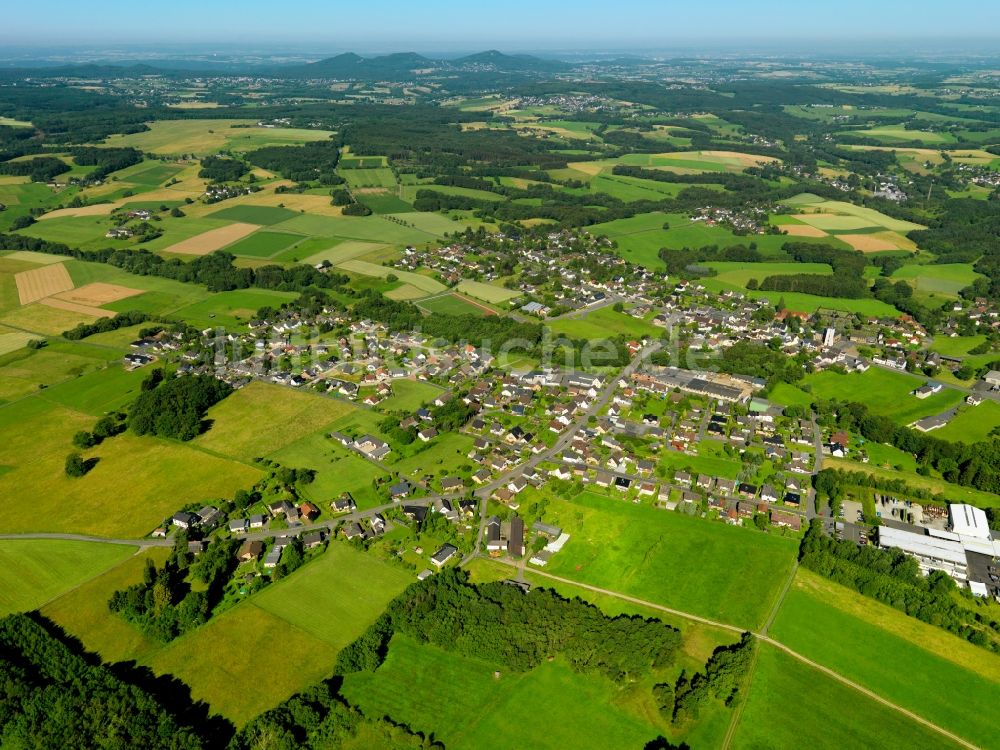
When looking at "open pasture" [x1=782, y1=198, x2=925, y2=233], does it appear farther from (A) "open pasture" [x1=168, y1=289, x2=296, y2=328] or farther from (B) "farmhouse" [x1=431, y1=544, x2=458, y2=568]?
(B) "farmhouse" [x1=431, y1=544, x2=458, y2=568]

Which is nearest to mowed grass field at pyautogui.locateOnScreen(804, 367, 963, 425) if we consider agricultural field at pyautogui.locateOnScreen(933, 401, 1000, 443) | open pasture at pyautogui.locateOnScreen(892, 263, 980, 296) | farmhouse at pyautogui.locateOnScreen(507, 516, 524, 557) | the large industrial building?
agricultural field at pyautogui.locateOnScreen(933, 401, 1000, 443)

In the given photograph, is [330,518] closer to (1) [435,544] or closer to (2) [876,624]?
(1) [435,544]

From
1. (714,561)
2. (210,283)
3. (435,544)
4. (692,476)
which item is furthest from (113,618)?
(210,283)

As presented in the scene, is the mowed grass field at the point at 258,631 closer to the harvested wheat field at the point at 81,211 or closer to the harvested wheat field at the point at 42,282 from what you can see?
the harvested wheat field at the point at 42,282

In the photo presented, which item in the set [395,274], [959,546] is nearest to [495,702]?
[959,546]

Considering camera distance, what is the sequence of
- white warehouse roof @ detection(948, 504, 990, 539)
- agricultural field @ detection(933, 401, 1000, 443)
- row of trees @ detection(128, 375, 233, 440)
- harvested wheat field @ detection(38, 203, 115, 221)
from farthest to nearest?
harvested wheat field @ detection(38, 203, 115, 221) → agricultural field @ detection(933, 401, 1000, 443) → row of trees @ detection(128, 375, 233, 440) → white warehouse roof @ detection(948, 504, 990, 539)

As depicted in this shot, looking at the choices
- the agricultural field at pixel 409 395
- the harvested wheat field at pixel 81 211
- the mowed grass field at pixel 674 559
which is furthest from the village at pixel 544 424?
the harvested wheat field at pixel 81 211
